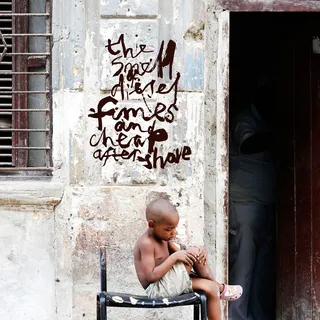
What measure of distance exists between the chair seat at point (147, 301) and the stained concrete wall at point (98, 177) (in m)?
1.06

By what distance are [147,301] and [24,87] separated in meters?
1.88

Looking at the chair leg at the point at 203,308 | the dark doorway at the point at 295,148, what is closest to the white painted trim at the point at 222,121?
the dark doorway at the point at 295,148

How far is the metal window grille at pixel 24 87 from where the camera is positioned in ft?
14.9

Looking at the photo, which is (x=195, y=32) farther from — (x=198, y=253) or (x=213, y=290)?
(x=213, y=290)

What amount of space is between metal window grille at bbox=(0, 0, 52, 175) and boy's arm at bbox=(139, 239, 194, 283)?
4.07 feet

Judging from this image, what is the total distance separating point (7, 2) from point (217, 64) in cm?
135

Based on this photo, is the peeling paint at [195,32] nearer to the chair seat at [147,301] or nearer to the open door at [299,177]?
the open door at [299,177]

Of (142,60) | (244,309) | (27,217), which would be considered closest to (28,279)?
(27,217)

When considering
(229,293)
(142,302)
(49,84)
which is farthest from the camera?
(49,84)

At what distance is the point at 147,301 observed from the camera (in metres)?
3.31

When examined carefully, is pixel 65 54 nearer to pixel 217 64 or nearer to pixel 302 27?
pixel 217 64

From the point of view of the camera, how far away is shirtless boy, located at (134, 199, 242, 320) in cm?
345

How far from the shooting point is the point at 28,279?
175 inches

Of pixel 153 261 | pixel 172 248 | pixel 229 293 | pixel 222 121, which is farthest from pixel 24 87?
pixel 229 293
